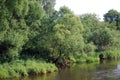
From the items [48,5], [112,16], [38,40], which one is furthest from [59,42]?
[112,16]

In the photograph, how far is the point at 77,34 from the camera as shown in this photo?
58.3m

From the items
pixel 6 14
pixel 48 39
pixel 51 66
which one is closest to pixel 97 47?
pixel 48 39

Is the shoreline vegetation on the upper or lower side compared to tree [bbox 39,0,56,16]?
lower

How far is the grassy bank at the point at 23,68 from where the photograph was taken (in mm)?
41750

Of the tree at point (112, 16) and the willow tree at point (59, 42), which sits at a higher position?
the tree at point (112, 16)

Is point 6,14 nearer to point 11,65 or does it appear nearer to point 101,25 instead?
point 11,65

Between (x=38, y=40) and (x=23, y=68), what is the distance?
1285 cm

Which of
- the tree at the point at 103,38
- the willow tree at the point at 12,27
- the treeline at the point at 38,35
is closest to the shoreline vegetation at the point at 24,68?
the treeline at the point at 38,35

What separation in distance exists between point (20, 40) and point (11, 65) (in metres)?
3.92

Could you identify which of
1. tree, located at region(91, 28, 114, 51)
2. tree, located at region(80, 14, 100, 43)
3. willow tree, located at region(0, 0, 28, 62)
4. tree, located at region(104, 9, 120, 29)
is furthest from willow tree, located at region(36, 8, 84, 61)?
tree, located at region(104, 9, 120, 29)

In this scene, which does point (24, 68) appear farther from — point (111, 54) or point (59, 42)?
point (111, 54)

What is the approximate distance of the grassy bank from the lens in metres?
41.8

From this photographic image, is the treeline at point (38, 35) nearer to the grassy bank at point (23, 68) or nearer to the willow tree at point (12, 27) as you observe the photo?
the willow tree at point (12, 27)

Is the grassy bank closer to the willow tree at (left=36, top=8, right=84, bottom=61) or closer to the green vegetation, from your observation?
the green vegetation
